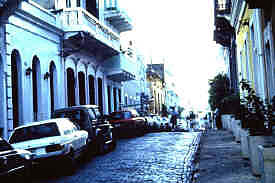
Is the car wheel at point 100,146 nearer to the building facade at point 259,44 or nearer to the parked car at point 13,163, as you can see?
the building facade at point 259,44

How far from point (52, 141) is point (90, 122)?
3994 millimetres

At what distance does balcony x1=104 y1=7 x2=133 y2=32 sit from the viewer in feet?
106

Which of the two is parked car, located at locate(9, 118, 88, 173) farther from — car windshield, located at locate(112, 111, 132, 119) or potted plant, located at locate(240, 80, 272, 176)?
car windshield, located at locate(112, 111, 132, 119)

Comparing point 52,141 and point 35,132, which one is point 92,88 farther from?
point 52,141

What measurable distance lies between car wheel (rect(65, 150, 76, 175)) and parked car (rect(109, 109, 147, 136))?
11.9 m

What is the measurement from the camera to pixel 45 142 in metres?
10.9

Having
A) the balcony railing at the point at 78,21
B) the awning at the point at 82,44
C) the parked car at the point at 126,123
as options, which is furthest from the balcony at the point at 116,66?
the parked car at the point at 126,123

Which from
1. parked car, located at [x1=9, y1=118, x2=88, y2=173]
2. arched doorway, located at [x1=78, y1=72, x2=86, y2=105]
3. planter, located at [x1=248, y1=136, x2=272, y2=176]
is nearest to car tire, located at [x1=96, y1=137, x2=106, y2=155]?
parked car, located at [x1=9, y1=118, x2=88, y2=173]

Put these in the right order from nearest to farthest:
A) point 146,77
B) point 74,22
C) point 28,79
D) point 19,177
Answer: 1. point 19,177
2. point 28,79
3. point 74,22
4. point 146,77

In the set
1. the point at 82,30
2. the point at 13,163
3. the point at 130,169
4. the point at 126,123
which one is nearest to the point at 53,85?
the point at 82,30

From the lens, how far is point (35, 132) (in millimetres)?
11930

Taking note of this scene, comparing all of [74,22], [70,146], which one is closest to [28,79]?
A: [74,22]

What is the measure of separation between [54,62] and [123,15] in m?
12.3

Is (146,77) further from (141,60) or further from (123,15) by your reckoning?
(123,15)
